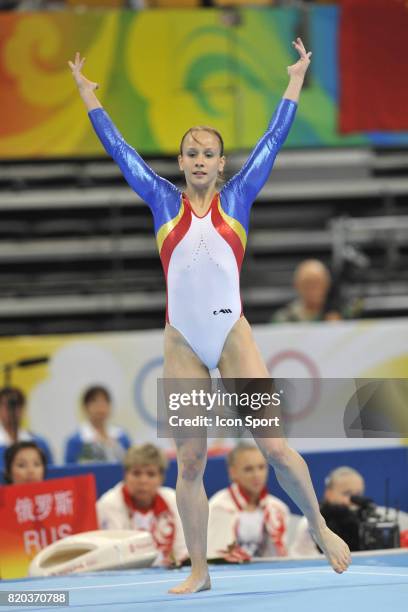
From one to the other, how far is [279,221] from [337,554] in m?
6.40

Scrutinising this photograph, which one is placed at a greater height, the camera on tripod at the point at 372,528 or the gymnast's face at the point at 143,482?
the gymnast's face at the point at 143,482

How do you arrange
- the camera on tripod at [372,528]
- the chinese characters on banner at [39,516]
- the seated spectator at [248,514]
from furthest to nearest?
the seated spectator at [248,514], the chinese characters on banner at [39,516], the camera on tripod at [372,528]

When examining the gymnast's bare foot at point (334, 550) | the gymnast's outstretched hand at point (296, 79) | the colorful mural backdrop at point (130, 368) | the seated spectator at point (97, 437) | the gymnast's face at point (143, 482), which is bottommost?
the gymnast's bare foot at point (334, 550)

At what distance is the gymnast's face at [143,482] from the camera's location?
6.10 m

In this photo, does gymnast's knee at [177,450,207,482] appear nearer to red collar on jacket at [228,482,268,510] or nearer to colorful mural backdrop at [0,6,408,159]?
red collar on jacket at [228,482,268,510]

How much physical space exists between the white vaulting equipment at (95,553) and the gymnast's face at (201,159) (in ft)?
6.18

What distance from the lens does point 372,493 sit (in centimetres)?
662

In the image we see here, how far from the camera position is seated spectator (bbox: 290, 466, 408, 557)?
224 inches

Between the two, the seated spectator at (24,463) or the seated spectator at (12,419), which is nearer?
the seated spectator at (24,463)

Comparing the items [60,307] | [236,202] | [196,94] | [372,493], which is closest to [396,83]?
[196,94]

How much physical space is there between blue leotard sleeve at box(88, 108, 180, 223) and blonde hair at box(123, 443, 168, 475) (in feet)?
6.17

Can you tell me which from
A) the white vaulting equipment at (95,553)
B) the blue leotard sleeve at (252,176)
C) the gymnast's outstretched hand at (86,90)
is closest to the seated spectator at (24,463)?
the white vaulting equipment at (95,553)

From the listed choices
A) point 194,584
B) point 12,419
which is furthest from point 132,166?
point 12,419

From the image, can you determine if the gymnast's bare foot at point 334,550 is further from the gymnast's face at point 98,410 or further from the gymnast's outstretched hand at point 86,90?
the gymnast's face at point 98,410
